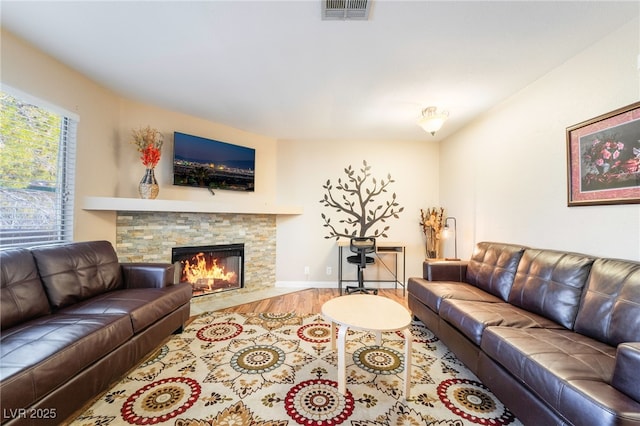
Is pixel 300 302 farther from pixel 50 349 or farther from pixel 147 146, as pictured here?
pixel 147 146

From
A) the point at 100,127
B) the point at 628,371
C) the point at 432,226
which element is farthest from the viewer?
the point at 432,226

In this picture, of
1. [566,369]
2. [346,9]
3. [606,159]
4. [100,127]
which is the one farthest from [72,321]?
[606,159]

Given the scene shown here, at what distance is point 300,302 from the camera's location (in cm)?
337

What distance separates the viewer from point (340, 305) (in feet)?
6.56

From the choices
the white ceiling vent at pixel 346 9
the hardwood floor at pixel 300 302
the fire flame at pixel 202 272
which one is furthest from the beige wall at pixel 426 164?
the white ceiling vent at pixel 346 9

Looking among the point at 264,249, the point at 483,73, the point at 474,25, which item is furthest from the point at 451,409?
the point at 264,249

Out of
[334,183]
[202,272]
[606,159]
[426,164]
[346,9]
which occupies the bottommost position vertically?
[202,272]

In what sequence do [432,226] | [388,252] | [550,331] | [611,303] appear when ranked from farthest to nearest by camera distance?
[388,252] → [432,226] → [550,331] → [611,303]

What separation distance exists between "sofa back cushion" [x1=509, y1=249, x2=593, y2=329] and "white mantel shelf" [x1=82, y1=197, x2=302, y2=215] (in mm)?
3009

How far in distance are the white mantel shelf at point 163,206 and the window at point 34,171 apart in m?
0.21

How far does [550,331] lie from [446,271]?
1.15 meters

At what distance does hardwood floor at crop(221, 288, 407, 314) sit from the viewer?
3.07 meters

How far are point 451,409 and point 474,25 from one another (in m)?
2.48

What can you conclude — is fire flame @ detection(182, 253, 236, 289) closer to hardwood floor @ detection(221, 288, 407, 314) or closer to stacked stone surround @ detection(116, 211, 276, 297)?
stacked stone surround @ detection(116, 211, 276, 297)
